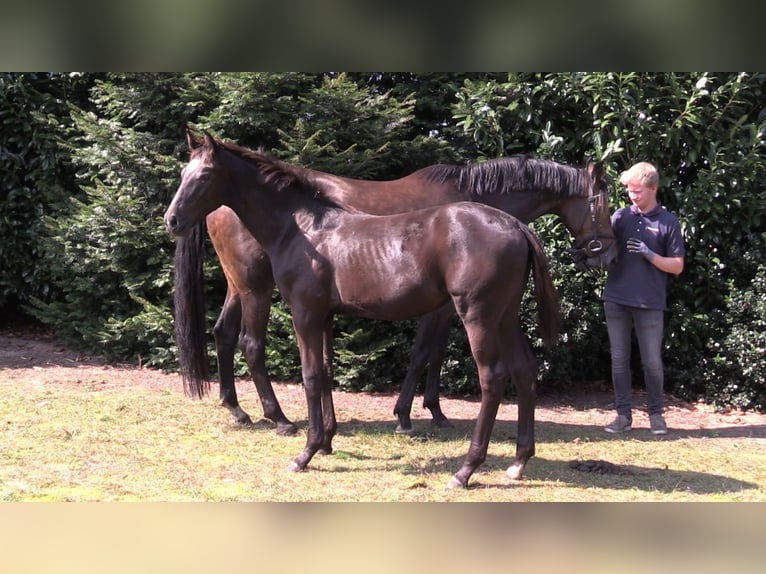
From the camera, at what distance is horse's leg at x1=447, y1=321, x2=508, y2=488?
13.0 ft

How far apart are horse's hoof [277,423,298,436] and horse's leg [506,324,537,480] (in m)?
1.91

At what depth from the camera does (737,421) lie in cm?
647

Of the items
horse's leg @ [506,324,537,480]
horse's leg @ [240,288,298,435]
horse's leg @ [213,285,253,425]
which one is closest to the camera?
horse's leg @ [506,324,537,480]

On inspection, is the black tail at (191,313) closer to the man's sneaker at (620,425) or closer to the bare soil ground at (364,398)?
the bare soil ground at (364,398)

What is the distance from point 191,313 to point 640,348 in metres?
3.96

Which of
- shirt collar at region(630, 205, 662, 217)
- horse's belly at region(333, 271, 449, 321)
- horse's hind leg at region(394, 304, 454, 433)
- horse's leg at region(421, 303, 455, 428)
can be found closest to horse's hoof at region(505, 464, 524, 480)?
horse's belly at region(333, 271, 449, 321)

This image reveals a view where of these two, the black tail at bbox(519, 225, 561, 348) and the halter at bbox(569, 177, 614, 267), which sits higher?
the halter at bbox(569, 177, 614, 267)

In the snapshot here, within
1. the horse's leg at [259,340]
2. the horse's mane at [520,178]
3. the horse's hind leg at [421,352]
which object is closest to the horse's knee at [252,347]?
the horse's leg at [259,340]

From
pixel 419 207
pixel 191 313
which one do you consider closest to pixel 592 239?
pixel 419 207

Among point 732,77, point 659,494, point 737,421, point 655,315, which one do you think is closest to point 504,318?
point 659,494

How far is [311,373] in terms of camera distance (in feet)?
14.7

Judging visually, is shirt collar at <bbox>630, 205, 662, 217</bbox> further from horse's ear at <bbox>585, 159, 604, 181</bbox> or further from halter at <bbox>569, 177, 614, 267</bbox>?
horse's ear at <bbox>585, 159, 604, 181</bbox>

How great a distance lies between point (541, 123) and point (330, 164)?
93.9 inches

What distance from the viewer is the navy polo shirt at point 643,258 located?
5.64 m
